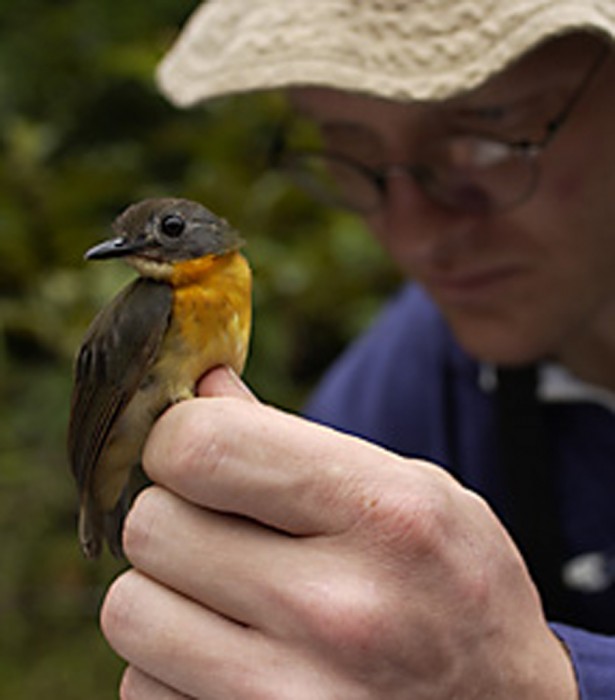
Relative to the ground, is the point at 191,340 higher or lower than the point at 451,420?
higher

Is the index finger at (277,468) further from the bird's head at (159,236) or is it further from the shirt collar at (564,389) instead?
the shirt collar at (564,389)

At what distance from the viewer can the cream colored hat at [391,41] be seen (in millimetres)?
1195

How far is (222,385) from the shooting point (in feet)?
3.10

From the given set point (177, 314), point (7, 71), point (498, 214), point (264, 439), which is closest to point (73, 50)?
point (7, 71)

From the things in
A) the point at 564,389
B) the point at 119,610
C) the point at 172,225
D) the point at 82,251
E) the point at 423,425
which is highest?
the point at 172,225

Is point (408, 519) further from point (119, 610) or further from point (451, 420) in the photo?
point (451, 420)

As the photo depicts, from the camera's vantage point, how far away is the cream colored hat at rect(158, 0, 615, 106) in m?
1.20

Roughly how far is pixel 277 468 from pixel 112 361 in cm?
26

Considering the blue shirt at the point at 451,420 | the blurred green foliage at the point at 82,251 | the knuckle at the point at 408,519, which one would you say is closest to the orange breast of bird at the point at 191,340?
the knuckle at the point at 408,519

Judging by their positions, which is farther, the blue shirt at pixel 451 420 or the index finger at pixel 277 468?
the blue shirt at pixel 451 420

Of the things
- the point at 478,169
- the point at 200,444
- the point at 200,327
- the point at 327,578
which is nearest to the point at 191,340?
the point at 200,327

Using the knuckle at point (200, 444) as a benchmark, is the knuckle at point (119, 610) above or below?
below

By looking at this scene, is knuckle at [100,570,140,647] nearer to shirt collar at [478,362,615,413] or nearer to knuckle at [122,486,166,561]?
knuckle at [122,486,166,561]

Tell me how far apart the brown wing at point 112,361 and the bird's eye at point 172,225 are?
5 centimetres
